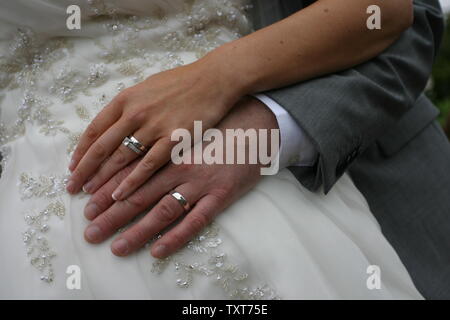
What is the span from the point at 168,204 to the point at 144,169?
7 cm

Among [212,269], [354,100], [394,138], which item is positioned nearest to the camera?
[212,269]

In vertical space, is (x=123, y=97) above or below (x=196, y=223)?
above

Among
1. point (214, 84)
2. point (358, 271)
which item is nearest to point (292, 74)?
point (214, 84)

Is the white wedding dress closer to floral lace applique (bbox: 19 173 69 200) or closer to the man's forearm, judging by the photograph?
floral lace applique (bbox: 19 173 69 200)

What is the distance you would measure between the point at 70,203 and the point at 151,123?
0.20 metres

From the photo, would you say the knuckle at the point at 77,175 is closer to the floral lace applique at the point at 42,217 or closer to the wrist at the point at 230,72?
the floral lace applique at the point at 42,217

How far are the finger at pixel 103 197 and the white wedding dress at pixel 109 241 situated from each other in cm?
2

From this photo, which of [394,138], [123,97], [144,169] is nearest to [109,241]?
[144,169]

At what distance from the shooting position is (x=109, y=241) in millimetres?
775

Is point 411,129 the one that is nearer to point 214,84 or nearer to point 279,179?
point 279,179

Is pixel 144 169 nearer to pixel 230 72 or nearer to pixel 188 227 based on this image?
pixel 188 227

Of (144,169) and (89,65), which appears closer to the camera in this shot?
(144,169)

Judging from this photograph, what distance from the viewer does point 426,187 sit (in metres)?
1.07

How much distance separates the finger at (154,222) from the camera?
75 centimetres
